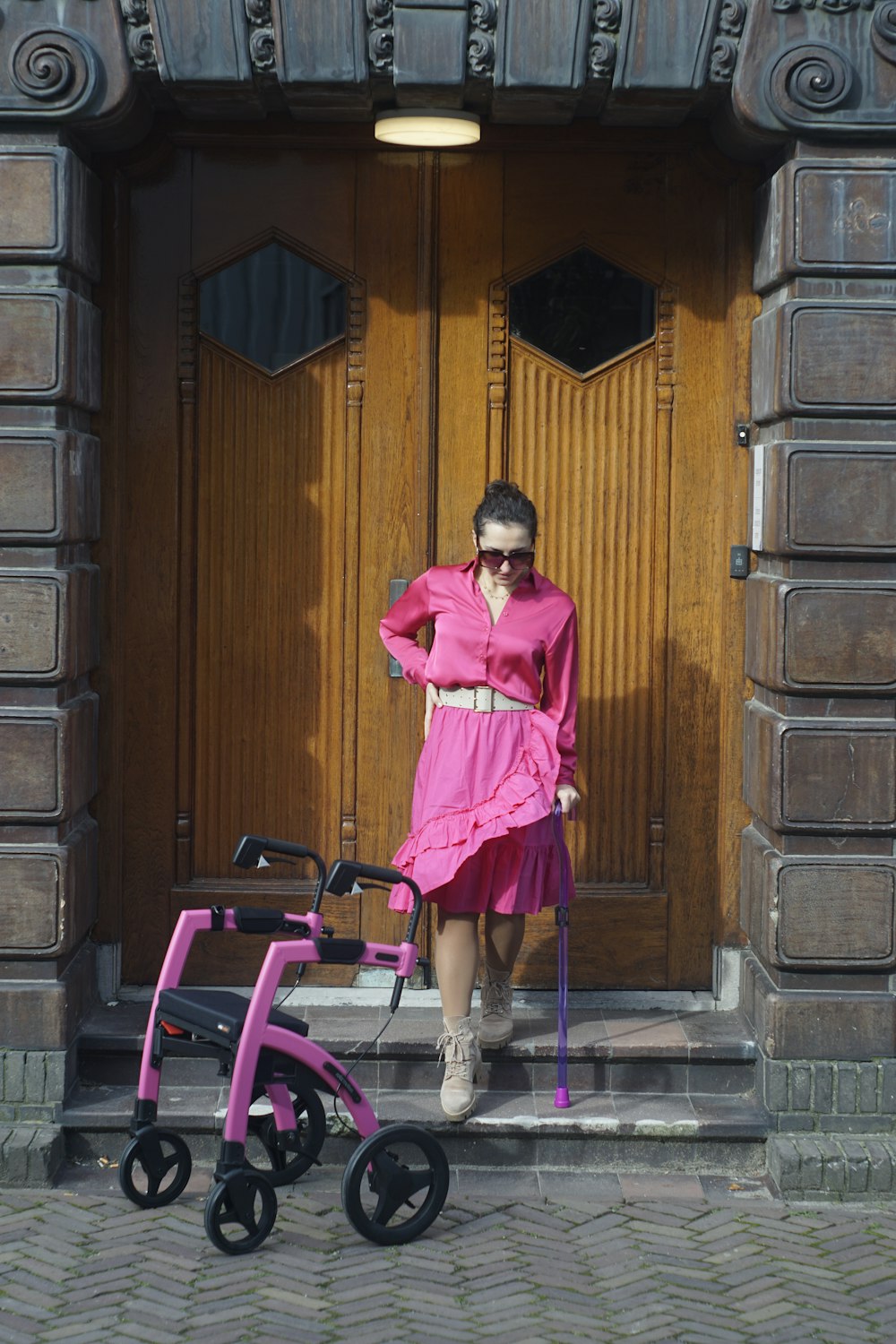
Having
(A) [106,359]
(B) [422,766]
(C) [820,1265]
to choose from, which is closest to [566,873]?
(B) [422,766]

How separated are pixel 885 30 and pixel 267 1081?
3.72 meters

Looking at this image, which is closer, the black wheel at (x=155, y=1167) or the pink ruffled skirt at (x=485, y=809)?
the black wheel at (x=155, y=1167)

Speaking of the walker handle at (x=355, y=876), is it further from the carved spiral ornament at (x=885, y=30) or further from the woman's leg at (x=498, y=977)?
the carved spiral ornament at (x=885, y=30)

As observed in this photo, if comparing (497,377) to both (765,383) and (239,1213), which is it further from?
(239,1213)

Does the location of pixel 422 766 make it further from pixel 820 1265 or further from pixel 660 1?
pixel 660 1

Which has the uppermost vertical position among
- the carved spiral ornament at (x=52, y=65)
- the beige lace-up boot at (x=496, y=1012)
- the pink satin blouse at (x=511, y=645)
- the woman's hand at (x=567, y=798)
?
the carved spiral ornament at (x=52, y=65)

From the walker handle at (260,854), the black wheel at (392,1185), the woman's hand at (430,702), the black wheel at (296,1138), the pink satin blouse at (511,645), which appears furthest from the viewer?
the woman's hand at (430,702)

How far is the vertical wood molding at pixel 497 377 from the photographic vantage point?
6395 millimetres

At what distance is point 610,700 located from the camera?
21.3 ft

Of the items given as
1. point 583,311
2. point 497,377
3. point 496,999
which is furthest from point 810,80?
point 496,999

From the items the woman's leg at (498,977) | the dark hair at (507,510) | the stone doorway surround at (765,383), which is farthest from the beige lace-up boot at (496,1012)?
the dark hair at (507,510)

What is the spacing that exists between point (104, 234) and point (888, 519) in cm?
286

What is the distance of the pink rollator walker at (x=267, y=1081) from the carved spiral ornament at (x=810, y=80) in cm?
270

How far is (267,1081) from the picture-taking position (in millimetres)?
5031
